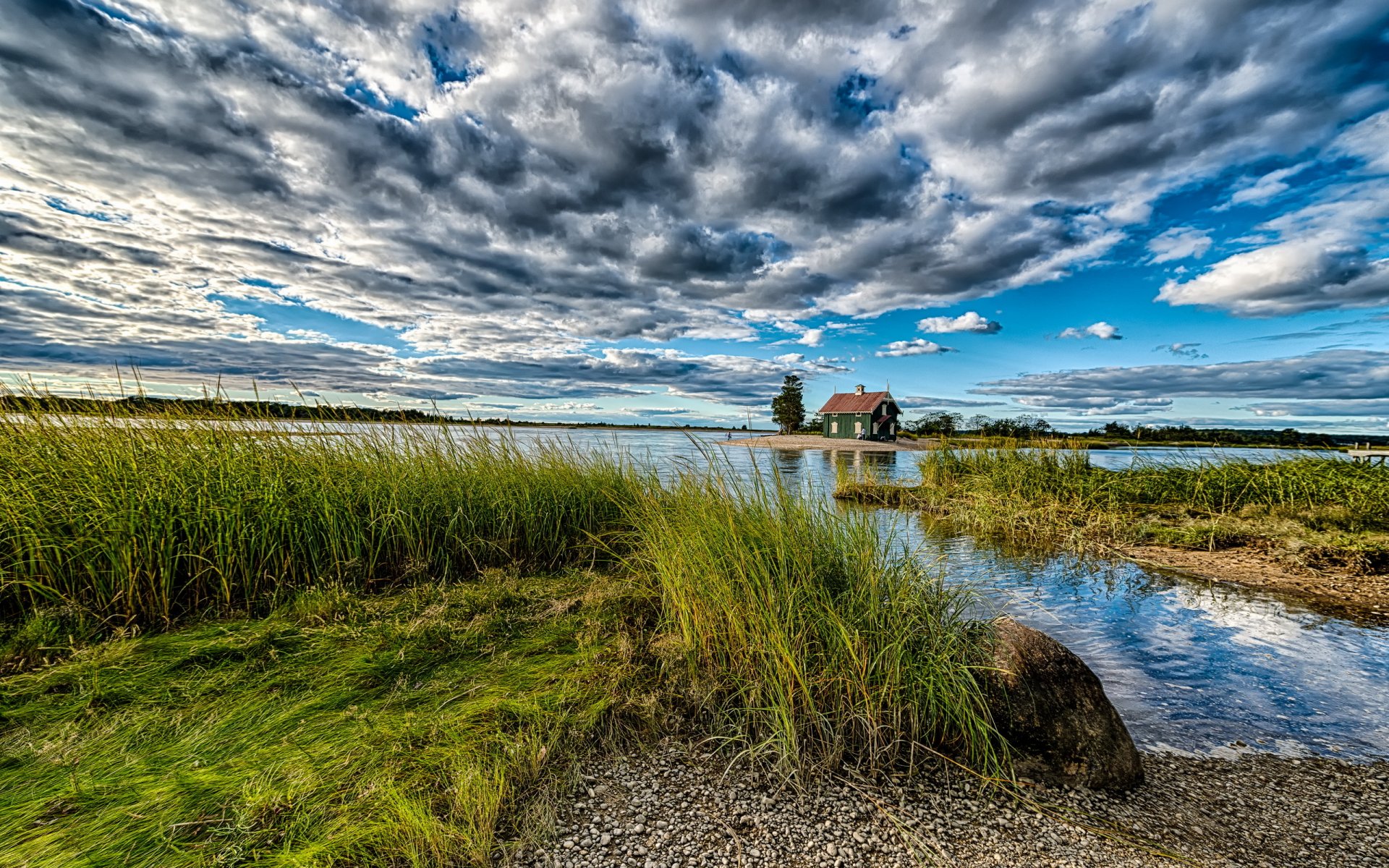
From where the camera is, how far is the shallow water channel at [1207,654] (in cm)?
376

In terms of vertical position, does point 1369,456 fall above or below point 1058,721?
above

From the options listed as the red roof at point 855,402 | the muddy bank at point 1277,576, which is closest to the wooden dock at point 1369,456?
the muddy bank at point 1277,576

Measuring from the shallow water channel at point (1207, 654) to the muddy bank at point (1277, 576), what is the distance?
15.0 inches

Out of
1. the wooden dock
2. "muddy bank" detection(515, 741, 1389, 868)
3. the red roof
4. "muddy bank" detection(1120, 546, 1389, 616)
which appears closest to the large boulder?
"muddy bank" detection(515, 741, 1389, 868)

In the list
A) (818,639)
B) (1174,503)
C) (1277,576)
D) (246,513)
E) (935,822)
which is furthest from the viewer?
(1174,503)

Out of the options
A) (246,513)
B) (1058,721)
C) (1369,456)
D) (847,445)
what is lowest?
(1058,721)

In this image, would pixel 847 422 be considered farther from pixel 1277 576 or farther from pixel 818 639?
pixel 818 639

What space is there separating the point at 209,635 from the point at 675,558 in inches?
149

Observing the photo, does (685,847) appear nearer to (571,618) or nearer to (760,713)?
(760,713)

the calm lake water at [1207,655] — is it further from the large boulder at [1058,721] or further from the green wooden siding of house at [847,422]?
the green wooden siding of house at [847,422]

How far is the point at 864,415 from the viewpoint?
48094 millimetres

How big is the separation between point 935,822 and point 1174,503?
1387 centimetres

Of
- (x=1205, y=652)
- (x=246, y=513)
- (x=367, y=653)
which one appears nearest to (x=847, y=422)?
(x=1205, y=652)

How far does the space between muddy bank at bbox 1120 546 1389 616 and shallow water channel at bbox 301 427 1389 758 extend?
0.38 metres
